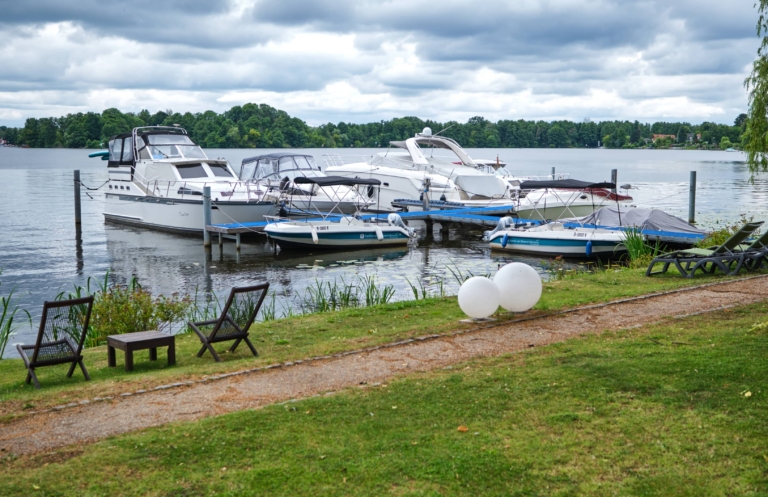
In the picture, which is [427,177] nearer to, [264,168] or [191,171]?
[264,168]

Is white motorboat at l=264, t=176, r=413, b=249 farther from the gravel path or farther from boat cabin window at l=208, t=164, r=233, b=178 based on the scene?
the gravel path

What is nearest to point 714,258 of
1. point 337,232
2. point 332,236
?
point 337,232

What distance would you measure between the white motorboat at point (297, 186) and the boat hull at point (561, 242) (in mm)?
7008

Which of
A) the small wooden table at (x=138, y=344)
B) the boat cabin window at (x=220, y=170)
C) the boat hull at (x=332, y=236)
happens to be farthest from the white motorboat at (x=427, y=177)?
the small wooden table at (x=138, y=344)

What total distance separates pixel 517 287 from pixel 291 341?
2913 millimetres

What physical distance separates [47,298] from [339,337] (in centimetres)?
1169

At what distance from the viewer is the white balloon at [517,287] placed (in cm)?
988

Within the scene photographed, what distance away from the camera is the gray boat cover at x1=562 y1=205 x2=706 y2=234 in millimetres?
23406

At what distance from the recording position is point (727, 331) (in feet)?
28.1

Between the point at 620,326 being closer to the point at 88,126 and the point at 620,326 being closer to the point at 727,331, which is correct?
the point at 727,331

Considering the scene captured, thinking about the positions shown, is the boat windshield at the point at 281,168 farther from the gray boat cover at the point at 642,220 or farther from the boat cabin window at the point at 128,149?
the gray boat cover at the point at 642,220

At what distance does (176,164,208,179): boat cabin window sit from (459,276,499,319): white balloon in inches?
945

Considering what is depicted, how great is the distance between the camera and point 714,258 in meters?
13.0

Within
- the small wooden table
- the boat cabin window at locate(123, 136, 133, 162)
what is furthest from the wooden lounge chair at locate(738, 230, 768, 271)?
the boat cabin window at locate(123, 136, 133, 162)
